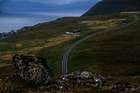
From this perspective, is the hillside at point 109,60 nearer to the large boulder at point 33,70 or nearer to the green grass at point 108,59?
the green grass at point 108,59

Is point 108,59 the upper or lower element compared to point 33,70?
lower

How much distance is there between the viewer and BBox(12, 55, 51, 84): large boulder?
4569cm

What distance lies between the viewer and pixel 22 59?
165ft

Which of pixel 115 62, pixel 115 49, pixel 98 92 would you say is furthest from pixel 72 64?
pixel 98 92

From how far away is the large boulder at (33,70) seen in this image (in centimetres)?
4569

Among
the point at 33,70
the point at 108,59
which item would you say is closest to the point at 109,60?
the point at 108,59

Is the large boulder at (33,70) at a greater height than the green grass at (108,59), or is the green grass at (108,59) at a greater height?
the large boulder at (33,70)

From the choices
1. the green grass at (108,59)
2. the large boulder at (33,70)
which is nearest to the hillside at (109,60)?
the green grass at (108,59)

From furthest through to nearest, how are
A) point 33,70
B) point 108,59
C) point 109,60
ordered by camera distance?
point 108,59 < point 109,60 < point 33,70

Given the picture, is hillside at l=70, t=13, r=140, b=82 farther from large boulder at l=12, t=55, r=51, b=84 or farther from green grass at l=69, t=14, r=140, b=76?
large boulder at l=12, t=55, r=51, b=84

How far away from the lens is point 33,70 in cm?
4747

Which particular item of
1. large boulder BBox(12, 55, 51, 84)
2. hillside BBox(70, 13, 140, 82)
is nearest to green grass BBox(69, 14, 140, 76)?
hillside BBox(70, 13, 140, 82)

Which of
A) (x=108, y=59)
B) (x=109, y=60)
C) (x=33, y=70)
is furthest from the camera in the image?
(x=108, y=59)

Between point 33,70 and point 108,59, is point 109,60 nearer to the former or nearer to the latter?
point 108,59
